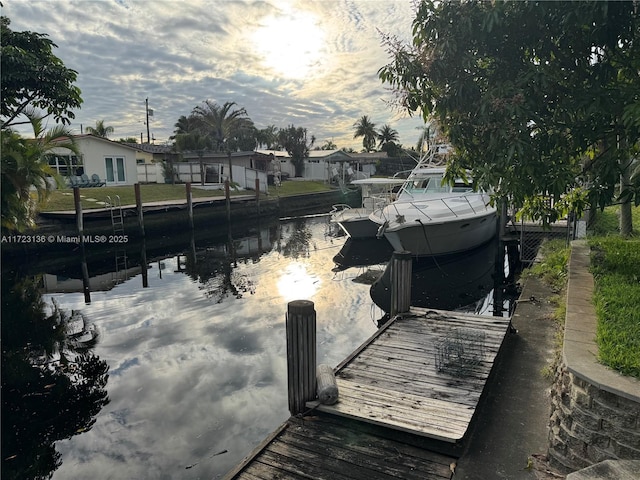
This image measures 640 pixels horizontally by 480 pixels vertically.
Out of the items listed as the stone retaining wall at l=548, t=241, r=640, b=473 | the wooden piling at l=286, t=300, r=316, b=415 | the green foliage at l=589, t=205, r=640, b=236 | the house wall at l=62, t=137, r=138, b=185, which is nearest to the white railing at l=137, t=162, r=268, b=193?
the house wall at l=62, t=137, r=138, b=185

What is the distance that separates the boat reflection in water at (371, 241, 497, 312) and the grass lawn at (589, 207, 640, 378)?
3.96 m

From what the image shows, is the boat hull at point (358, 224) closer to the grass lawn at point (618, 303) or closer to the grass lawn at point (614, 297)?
the grass lawn at point (614, 297)

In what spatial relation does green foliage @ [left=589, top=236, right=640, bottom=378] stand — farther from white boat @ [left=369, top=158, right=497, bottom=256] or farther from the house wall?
the house wall

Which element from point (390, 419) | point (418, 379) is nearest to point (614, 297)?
point (418, 379)

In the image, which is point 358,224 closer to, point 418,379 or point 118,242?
point 118,242

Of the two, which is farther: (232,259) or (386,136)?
(386,136)

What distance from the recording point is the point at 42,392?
6.44 meters

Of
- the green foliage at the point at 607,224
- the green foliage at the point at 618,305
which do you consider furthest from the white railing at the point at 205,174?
the green foliage at the point at 618,305

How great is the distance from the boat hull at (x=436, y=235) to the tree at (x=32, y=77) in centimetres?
1000

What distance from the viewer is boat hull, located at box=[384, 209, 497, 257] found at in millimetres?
13211

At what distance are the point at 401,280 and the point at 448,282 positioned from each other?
5.99 m

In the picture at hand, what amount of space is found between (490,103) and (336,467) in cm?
363

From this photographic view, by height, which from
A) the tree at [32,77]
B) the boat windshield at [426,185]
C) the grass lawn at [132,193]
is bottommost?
the grass lawn at [132,193]

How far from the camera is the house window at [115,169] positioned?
28.3 meters
